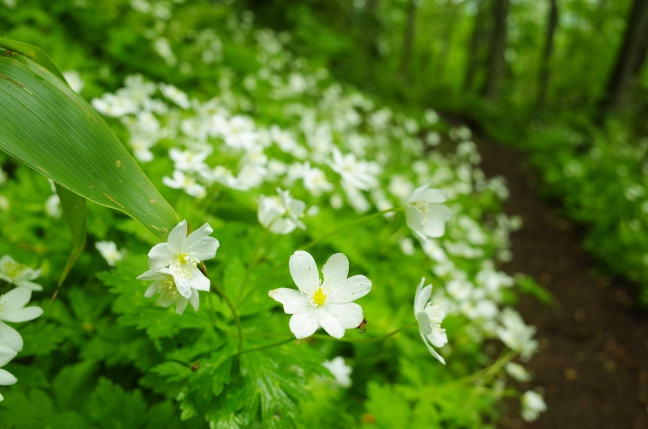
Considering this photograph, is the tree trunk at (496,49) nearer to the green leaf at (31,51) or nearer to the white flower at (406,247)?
the white flower at (406,247)

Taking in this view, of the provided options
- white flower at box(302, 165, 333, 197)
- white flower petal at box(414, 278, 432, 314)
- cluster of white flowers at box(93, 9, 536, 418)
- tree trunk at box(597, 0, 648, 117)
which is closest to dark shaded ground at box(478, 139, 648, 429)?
cluster of white flowers at box(93, 9, 536, 418)

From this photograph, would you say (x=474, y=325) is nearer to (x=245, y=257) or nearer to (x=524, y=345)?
(x=524, y=345)

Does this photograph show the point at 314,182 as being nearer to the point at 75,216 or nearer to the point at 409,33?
the point at 75,216

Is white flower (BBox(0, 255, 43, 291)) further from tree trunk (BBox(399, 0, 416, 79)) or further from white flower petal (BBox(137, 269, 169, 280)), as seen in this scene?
tree trunk (BBox(399, 0, 416, 79))

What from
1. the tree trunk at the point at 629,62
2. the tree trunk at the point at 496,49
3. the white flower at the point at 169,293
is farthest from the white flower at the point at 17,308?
the tree trunk at the point at 496,49

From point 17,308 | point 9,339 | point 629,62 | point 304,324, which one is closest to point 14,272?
point 17,308
